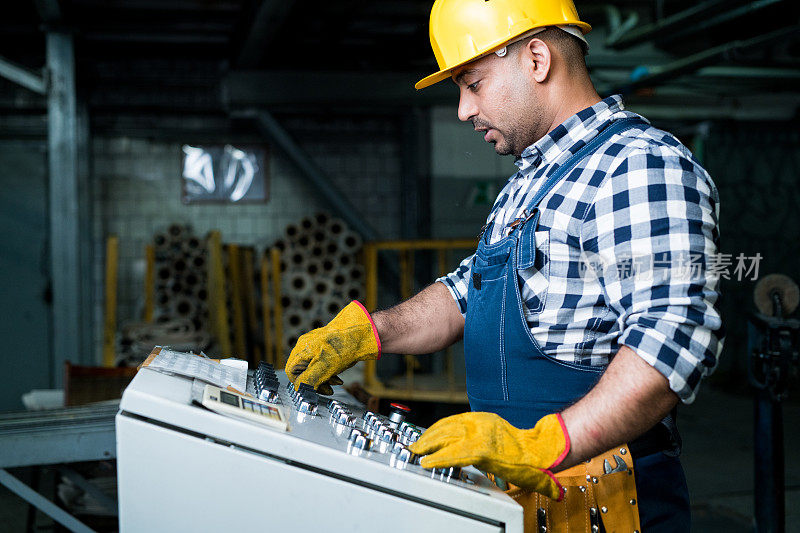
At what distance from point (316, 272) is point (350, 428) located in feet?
17.8

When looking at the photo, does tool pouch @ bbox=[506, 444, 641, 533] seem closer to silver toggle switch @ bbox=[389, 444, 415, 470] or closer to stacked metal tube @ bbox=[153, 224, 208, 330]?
silver toggle switch @ bbox=[389, 444, 415, 470]

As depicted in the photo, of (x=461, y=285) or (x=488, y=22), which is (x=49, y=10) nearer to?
(x=461, y=285)

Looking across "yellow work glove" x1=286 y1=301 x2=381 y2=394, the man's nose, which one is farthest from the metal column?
the man's nose

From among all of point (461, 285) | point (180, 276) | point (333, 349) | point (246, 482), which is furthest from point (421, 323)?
point (180, 276)

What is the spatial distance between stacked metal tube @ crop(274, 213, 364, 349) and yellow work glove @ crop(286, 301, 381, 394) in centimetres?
468

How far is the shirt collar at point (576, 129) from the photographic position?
4.93ft

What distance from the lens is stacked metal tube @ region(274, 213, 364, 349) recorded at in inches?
255

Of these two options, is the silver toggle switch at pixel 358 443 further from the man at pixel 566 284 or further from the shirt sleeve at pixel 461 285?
the shirt sleeve at pixel 461 285

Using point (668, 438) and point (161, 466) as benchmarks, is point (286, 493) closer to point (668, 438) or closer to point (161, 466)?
point (161, 466)

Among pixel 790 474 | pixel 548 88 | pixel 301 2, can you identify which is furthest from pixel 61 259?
pixel 790 474

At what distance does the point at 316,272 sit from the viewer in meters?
6.64

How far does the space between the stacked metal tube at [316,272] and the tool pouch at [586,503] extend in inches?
205

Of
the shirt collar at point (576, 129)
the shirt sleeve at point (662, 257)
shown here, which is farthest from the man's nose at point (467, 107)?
the shirt sleeve at point (662, 257)

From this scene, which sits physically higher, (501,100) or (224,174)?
(224,174)
